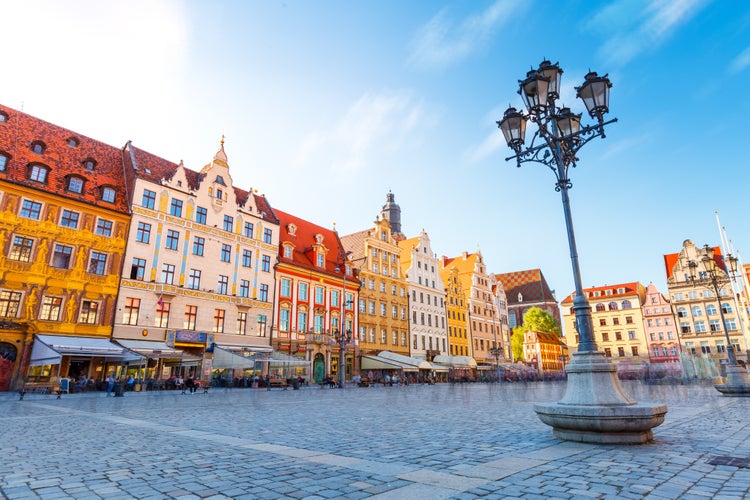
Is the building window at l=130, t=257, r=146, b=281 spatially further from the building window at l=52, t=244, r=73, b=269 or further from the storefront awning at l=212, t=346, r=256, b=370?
the storefront awning at l=212, t=346, r=256, b=370

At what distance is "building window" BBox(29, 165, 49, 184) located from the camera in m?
25.8

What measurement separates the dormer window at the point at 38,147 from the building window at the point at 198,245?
413 inches

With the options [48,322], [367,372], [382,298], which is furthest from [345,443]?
[382,298]

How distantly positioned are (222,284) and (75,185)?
11.4 meters

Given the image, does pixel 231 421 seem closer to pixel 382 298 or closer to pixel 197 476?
pixel 197 476

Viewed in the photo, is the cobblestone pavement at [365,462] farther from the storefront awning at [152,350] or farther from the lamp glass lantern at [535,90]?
the storefront awning at [152,350]

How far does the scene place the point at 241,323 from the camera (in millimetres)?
33906

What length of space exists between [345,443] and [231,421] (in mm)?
4593

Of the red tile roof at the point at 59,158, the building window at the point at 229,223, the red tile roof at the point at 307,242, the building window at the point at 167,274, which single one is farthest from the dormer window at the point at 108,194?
the red tile roof at the point at 307,242

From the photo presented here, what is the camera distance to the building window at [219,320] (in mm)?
32344

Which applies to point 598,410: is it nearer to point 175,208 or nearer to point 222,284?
point 222,284

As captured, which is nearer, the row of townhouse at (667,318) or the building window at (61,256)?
the building window at (61,256)

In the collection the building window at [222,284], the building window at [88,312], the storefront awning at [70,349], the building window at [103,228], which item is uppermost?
the building window at [103,228]

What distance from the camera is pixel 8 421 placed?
10562mm
